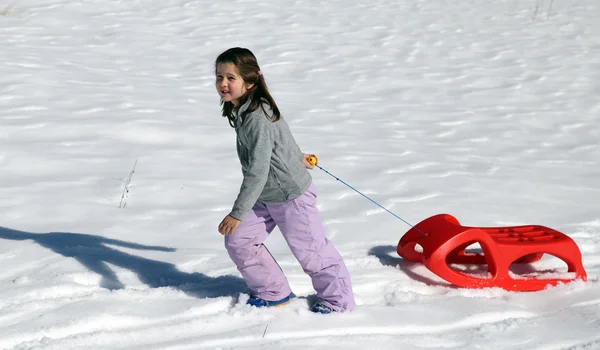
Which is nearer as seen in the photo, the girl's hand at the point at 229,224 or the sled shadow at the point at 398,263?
the girl's hand at the point at 229,224

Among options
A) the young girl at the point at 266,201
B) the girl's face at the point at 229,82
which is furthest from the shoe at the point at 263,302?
the girl's face at the point at 229,82

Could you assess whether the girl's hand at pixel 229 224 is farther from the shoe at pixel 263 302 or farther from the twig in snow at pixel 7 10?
the twig in snow at pixel 7 10

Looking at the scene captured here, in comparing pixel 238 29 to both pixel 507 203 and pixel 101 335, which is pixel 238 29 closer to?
pixel 507 203

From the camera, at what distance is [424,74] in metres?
8.16

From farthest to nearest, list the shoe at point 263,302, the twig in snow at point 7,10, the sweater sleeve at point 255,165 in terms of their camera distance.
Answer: the twig in snow at point 7,10 → the shoe at point 263,302 → the sweater sleeve at point 255,165

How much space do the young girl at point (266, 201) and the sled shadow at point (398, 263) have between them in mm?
641

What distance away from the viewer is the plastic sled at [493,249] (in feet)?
11.8

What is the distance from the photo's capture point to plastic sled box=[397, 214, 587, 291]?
359 cm

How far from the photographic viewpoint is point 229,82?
10.00 ft

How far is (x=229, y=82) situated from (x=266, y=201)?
1.63ft

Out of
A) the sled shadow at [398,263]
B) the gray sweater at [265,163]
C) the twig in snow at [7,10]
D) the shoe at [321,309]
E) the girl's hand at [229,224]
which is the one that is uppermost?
the twig in snow at [7,10]

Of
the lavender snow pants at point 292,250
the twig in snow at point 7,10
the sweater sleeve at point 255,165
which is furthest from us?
the twig in snow at point 7,10

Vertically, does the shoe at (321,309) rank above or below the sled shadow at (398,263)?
above

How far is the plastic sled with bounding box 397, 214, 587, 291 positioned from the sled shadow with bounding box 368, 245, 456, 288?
0.10 m
